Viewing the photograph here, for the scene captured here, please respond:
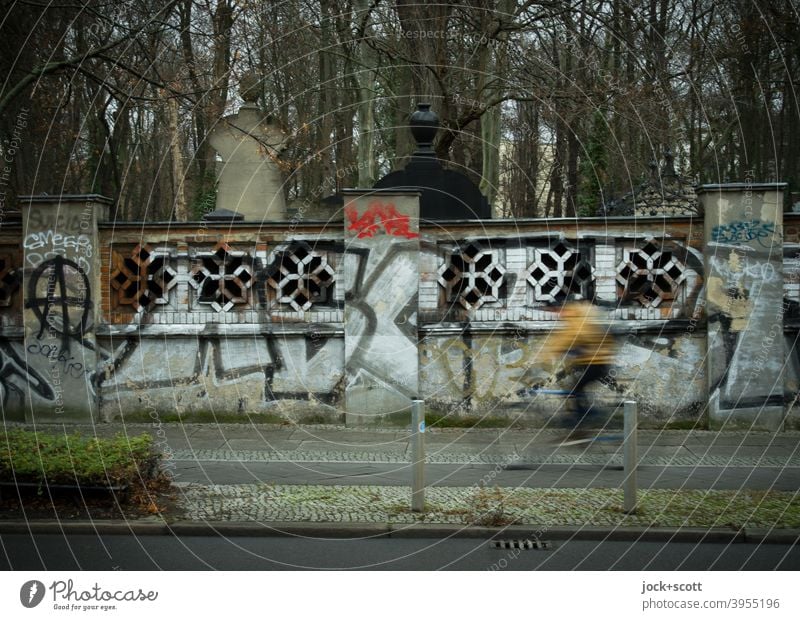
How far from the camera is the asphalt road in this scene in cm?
746

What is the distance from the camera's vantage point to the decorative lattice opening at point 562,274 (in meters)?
14.2

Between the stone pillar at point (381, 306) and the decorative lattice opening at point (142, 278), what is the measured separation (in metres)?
2.74

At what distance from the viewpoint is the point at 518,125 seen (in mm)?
30406

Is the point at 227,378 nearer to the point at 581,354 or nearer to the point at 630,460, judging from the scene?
the point at 581,354

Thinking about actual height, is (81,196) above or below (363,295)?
above

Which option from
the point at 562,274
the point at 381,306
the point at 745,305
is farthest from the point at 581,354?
the point at 381,306

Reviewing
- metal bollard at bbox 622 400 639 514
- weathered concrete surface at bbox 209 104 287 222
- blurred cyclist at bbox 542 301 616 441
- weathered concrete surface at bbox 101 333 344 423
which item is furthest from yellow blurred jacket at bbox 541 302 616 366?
weathered concrete surface at bbox 209 104 287 222

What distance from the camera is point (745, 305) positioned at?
13.6m

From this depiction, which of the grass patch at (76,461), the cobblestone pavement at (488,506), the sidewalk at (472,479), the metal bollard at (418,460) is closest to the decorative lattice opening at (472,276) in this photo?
the sidewalk at (472,479)

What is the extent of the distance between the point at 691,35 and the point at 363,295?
581 inches

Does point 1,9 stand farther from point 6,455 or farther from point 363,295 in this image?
point 363,295

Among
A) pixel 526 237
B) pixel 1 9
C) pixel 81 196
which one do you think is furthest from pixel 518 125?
pixel 1 9

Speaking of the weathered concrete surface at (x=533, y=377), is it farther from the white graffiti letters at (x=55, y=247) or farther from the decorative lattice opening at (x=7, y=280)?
the decorative lattice opening at (x=7, y=280)

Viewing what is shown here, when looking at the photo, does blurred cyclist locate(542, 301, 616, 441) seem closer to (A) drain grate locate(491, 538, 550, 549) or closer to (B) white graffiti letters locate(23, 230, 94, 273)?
(A) drain grate locate(491, 538, 550, 549)
